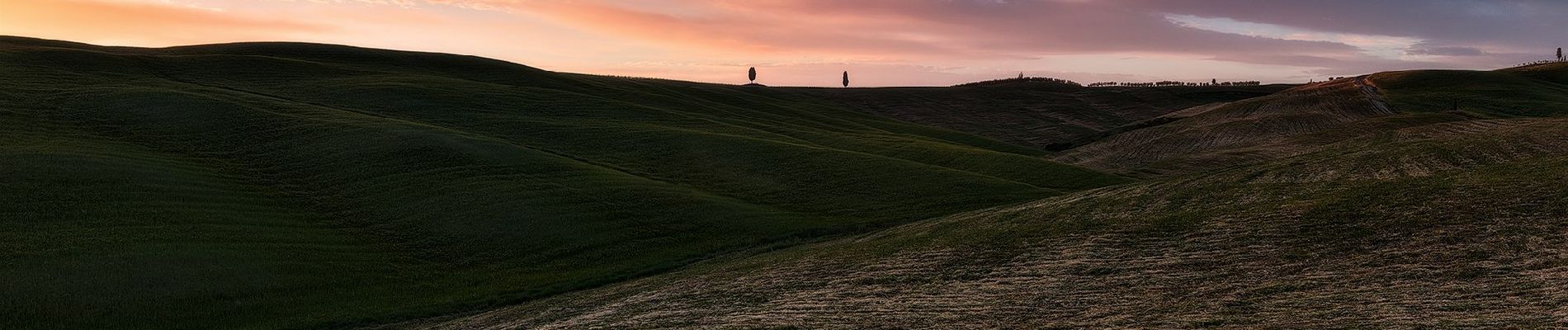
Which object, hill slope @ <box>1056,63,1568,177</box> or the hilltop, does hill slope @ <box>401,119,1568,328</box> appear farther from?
hill slope @ <box>1056,63,1568,177</box>

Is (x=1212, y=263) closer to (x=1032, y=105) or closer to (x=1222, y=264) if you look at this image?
(x=1222, y=264)

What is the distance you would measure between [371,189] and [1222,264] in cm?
3885

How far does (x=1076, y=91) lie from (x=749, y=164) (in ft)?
294

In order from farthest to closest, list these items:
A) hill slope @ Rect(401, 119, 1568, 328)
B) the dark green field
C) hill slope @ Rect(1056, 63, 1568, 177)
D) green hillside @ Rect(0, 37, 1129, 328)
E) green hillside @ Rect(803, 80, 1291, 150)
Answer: green hillside @ Rect(803, 80, 1291, 150) < hill slope @ Rect(1056, 63, 1568, 177) < green hillside @ Rect(0, 37, 1129, 328) < the dark green field < hill slope @ Rect(401, 119, 1568, 328)

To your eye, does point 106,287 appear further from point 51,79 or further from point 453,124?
point 51,79

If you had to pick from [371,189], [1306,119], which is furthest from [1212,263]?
[1306,119]

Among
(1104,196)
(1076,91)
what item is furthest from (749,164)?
(1076,91)

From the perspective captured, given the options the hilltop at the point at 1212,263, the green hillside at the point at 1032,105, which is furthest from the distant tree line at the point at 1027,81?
the hilltop at the point at 1212,263

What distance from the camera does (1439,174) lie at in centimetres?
2248

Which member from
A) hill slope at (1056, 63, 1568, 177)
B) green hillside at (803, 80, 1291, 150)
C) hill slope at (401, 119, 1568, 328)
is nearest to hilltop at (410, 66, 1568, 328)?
hill slope at (401, 119, 1568, 328)

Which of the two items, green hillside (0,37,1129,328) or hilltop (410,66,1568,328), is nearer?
hilltop (410,66,1568,328)

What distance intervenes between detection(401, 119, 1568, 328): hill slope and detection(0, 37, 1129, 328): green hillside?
25.6ft

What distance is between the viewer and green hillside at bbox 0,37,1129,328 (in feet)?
101

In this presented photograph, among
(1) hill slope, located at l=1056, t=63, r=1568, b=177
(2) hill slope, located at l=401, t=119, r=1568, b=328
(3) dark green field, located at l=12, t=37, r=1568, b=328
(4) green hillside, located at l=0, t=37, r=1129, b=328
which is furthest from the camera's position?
(1) hill slope, located at l=1056, t=63, r=1568, b=177
